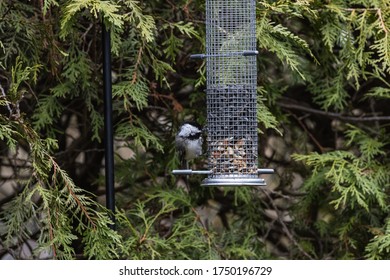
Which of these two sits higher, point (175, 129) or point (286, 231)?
point (175, 129)

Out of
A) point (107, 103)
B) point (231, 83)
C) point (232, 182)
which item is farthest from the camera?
point (231, 83)

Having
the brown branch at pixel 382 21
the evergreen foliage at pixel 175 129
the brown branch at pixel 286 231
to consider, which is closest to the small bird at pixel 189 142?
the evergreen foliage at pixel 175 129

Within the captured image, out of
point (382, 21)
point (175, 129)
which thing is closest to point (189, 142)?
point (175, 129)

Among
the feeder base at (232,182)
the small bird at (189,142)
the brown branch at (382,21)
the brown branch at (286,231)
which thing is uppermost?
the brown branch at (382,21)

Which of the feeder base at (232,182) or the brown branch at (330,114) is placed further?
the brown branch at (330,114)

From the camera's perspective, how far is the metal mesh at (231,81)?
11.7 feet

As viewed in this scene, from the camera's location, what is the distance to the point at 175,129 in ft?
13.6

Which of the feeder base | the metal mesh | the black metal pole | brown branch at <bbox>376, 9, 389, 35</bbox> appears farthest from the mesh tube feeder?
brown branch at <bbox>376, 9, 389, 35</bbox>

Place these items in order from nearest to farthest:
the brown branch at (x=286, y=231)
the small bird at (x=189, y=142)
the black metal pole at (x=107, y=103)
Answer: the black metal pole at (x=107, y=103), the small bird at (x=189, y=142), the brown branch at (x=286, y=231)

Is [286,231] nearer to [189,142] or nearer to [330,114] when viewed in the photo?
[330,114]

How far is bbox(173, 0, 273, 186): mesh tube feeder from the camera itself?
3555 mm

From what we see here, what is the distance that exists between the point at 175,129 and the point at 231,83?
0.62 meters

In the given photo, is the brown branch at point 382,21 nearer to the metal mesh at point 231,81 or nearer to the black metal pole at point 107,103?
the metal mesh at point 231,81

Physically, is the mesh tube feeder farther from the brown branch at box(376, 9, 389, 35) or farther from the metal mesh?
the brown branch at box(376, 9, 389, 35)
